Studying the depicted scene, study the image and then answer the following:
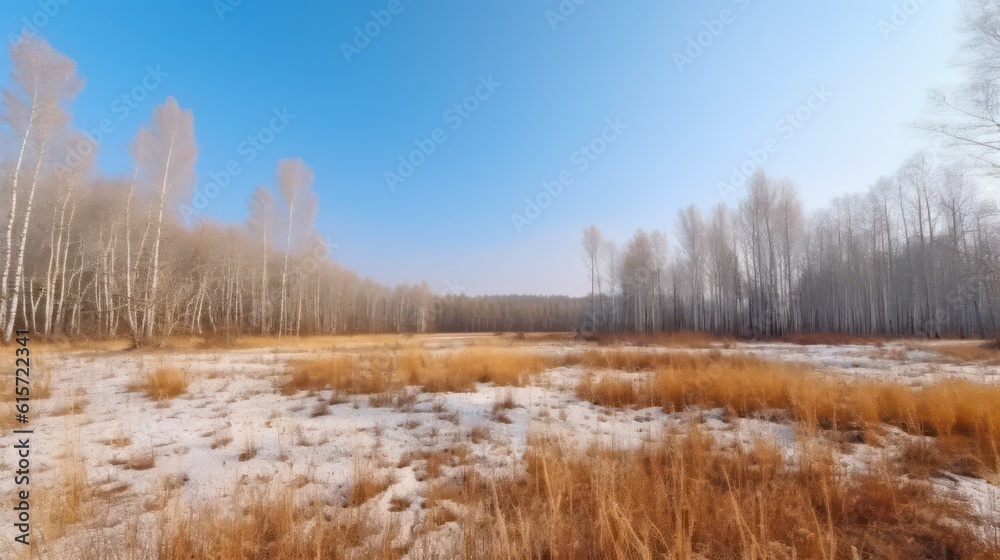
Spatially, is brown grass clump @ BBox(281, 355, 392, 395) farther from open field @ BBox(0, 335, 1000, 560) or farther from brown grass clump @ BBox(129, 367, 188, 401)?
brown grass clump @ BBox(129, 367, 188, 401)

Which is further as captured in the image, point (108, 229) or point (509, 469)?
point (108, 229)

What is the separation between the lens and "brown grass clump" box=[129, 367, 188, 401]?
5825 mm

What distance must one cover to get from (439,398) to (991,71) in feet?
54.9

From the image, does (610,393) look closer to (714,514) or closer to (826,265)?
(714,514)

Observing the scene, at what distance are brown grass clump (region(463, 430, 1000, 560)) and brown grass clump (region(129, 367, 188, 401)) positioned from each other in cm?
585

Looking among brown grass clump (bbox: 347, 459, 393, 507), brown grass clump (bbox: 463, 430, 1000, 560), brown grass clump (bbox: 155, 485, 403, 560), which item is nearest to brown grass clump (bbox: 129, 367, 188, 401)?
brown grass clump (bbox: 155, 485, 403, 560)

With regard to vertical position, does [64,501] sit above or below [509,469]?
above

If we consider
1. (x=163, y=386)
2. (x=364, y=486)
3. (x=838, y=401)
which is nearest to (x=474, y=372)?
(x=364, y=486)

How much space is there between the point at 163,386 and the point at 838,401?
10.8m

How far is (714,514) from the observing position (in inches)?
100

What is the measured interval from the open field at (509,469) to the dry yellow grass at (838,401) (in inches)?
1.4

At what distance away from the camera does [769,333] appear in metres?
29.1

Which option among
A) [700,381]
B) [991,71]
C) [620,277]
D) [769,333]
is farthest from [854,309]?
[700,381]

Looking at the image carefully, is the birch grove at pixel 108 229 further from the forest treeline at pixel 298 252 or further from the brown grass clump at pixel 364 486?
the brown grass clump at pixel 364 486
